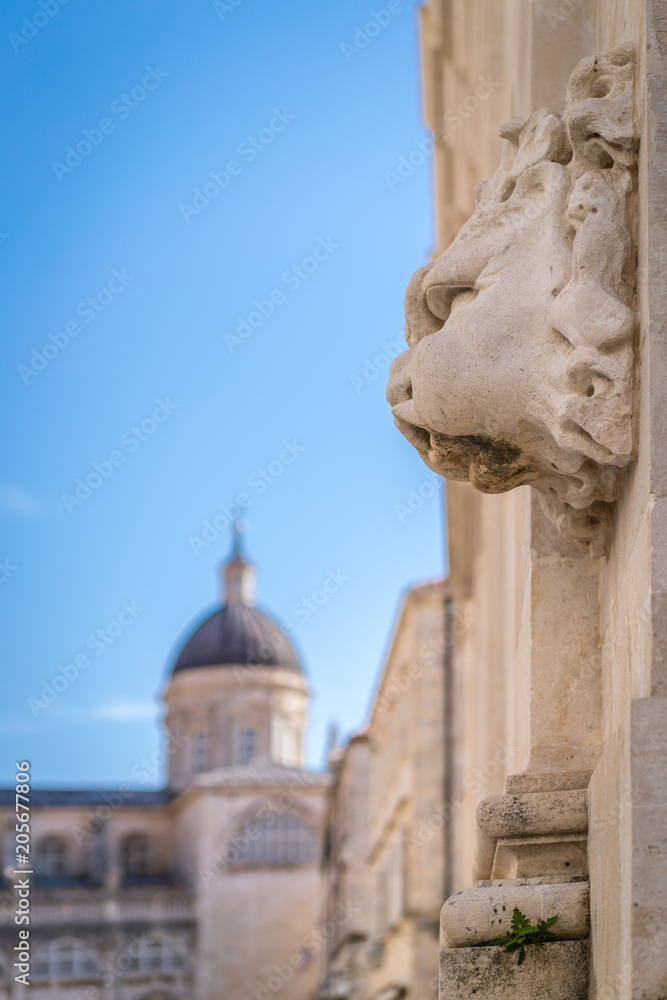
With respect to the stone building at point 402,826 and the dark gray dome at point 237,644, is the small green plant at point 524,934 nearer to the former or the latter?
the stone building at point 402,826

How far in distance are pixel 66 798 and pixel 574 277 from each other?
67.3 meters

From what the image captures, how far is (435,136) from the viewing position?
13.1m

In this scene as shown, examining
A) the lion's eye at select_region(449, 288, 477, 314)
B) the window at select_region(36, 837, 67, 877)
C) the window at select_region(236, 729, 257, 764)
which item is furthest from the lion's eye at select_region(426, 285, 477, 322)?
the window at select_region(36, 837, 67, 877)

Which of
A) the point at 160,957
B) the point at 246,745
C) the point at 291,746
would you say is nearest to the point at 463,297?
the point at 160,957

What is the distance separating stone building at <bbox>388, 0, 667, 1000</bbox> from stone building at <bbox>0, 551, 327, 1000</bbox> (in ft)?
173

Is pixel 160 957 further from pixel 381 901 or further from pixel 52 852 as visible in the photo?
pixel 381 901

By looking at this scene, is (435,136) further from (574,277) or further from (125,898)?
(125,898)

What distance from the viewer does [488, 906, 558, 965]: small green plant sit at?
2734mm

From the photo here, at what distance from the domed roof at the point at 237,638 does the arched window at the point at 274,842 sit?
956cm

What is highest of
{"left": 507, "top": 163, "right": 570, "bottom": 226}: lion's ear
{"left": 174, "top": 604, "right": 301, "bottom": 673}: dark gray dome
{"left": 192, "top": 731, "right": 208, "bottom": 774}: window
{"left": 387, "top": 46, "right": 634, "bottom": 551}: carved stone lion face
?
{"left": 174, "top": 604, "right": 301, "bottom": 673}: dark gray dome

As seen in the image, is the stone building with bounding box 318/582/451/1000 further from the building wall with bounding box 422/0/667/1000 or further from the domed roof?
the domed roof

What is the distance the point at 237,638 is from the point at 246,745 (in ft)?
19.1

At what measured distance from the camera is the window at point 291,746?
6631 cm

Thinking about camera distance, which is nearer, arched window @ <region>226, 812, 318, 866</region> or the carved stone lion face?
the carved stone lion face
